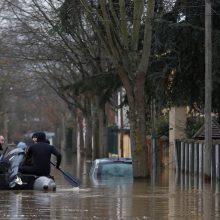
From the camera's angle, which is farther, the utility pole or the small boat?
the utility pole

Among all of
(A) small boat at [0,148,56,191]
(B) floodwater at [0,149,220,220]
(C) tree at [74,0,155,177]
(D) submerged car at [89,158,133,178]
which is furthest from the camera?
(D) submerged car at [89,158,133,178]

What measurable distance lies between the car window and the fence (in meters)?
3.15

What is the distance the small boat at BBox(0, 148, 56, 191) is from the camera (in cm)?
1825

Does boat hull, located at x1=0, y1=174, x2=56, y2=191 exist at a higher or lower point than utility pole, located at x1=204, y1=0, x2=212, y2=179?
lower

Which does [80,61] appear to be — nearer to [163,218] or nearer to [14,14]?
[14,14]

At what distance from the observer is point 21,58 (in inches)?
1817

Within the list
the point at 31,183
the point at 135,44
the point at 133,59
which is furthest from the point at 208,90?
the point at 31,183

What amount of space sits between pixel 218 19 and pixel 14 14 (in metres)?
15.1

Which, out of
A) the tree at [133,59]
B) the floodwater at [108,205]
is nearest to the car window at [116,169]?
the tree at [133,59]

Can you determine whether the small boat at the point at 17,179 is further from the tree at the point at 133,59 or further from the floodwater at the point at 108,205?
the tree at the point at 133,59

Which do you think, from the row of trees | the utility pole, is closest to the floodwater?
the utility pole

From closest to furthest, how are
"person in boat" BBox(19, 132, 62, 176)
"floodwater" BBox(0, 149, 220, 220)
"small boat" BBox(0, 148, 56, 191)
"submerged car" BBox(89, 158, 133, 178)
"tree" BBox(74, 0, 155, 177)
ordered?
"floodwater" BBox(0, 149, 220, 220), "small boat" BBox(0, 148, 56, 191), "person in boat" BBox(19, 132, 62, 176), "tree" BBox(74, 0, 155, 177), "submerged car" BBox(89, 158, 133, 178)

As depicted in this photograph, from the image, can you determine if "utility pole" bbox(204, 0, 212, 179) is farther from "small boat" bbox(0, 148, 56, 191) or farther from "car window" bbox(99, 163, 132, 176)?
"small boat" bbox(0, 148, 56, 191)

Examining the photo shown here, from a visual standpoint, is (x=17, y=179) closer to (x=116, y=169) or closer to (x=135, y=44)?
(x=116, y=169)
